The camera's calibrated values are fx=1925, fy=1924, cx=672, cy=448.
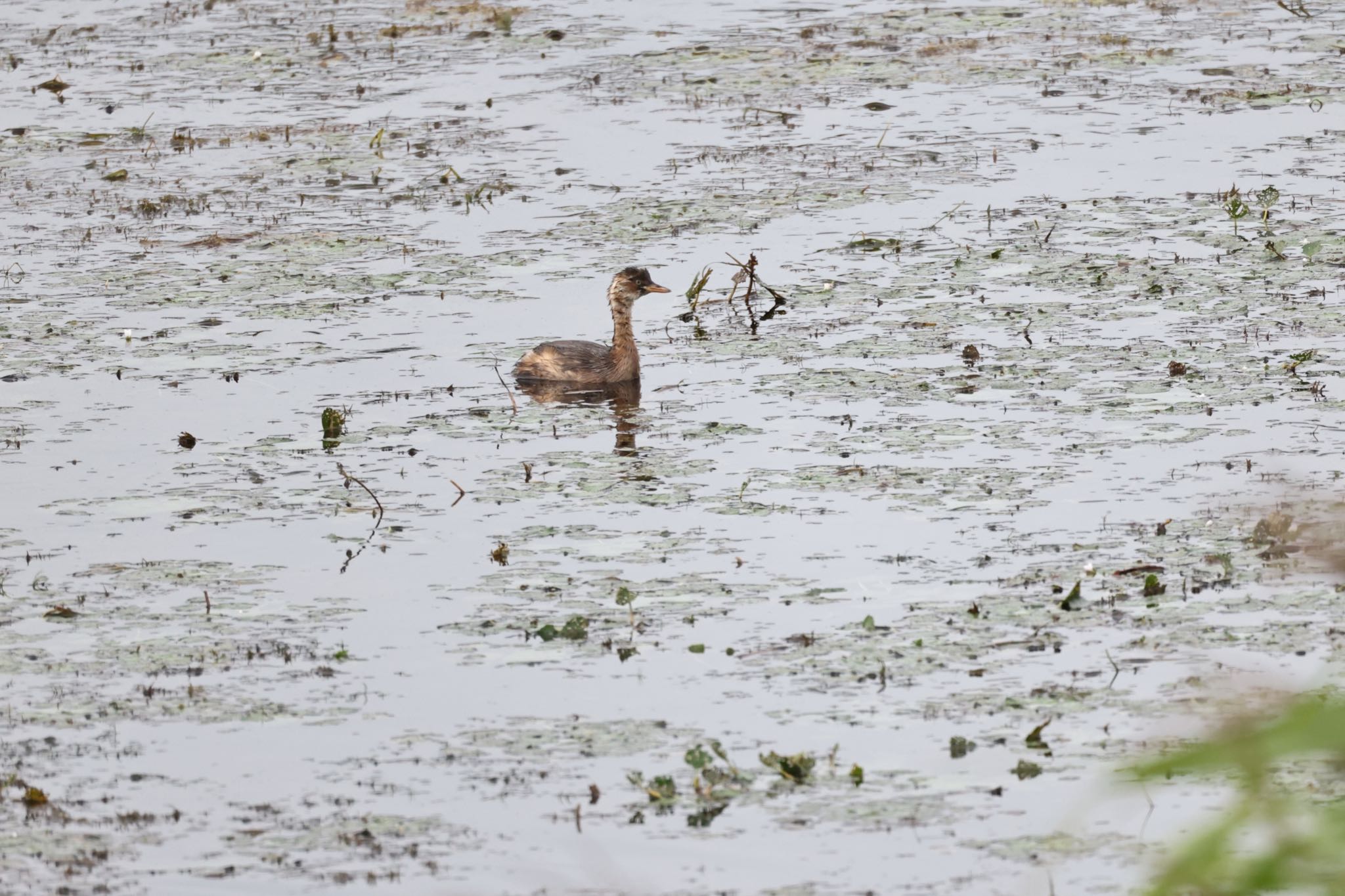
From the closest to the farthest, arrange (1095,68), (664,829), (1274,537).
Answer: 1. (664,829)
2. (1274,537)
3. (1095,68)

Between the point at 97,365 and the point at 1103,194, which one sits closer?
the point at 97,365

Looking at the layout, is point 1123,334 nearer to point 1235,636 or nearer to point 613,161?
point 1235,636

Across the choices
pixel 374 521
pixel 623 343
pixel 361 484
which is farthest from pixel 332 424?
pixel 623 343

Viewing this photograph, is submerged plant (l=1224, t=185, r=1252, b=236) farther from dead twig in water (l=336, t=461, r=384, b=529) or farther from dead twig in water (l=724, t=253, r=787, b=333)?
dead twig in water (l=336, t=461, r=384, b=529)

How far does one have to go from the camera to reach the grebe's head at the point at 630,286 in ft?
41.8

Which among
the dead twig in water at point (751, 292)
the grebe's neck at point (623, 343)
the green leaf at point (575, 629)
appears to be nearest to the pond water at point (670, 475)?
the green leaf at point (575, 629)

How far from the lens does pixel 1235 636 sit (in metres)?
7.53

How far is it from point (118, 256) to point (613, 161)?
4.88m

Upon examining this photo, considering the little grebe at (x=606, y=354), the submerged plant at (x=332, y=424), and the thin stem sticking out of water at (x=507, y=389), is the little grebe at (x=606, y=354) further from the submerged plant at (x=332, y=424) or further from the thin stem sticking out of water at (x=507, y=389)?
the submerged plant at (x=332, y=424)

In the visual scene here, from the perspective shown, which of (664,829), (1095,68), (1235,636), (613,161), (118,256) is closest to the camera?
(664,829)

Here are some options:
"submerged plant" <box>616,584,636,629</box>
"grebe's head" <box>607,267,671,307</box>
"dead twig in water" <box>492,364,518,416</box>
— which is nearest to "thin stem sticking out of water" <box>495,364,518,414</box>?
"dead twig in water" <box>492,364,518,416</box>

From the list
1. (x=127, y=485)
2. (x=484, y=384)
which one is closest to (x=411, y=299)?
(x=484, y=384)

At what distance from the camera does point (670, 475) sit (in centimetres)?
1028

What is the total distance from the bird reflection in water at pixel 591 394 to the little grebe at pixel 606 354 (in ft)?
0.11
